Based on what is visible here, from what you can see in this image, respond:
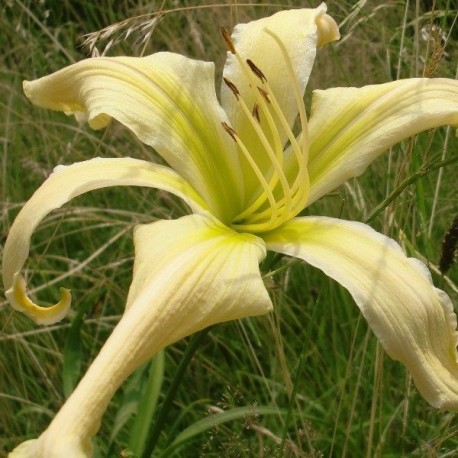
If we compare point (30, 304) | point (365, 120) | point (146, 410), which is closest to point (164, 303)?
point (30, 304)

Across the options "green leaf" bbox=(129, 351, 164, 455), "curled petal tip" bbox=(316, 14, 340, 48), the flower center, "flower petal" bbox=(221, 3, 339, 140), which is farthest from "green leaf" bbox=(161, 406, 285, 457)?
"curled petal tip" bbox=(316, 14, 340, 48)

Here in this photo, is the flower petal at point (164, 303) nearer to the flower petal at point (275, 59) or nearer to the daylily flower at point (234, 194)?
the daylily flower at point (234, 194)

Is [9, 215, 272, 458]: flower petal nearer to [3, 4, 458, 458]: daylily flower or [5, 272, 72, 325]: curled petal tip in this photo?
[3, 4, 458, 458]: daylily flower

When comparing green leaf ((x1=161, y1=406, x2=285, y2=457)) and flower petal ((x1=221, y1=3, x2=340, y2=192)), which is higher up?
flower petal ((x1=221, y1=3, x2=340, y2=192))

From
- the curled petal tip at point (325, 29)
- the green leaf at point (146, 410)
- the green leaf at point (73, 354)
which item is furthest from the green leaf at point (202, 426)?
the curled petal tip at point (325, 29)

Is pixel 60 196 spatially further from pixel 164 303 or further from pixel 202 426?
pixel 202 426
